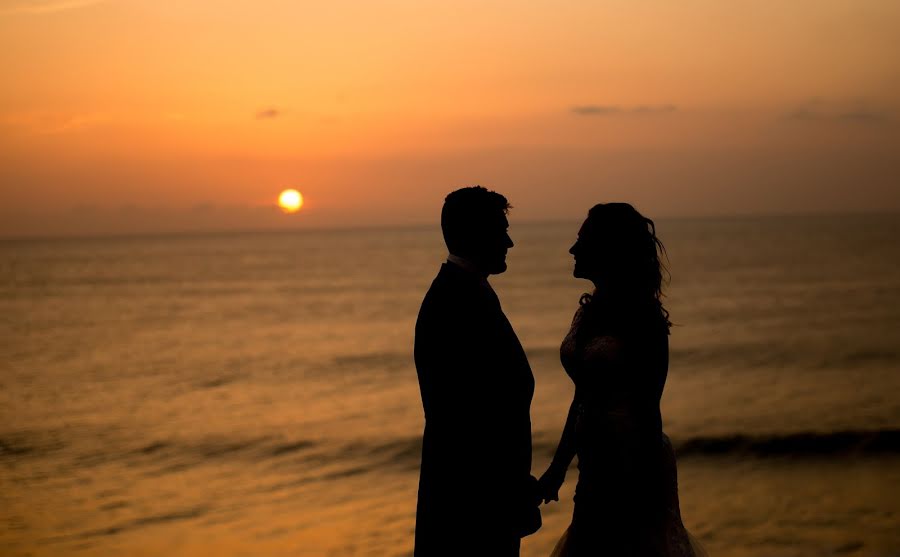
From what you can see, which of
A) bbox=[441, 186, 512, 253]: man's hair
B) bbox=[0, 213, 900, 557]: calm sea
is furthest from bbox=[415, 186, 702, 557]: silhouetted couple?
bbox=[0, 213, 900, 557]: calm sea

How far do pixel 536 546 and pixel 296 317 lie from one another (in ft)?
142

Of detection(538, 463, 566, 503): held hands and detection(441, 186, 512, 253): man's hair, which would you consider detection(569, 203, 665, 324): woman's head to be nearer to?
detection(441, 186, 512, 253): man's hair

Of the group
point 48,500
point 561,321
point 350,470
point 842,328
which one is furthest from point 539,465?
point 561,321

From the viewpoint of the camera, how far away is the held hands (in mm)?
4637

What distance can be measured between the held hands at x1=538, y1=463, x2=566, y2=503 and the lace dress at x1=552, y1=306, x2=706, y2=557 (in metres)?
0.12

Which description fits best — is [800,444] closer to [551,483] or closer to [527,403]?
[551,483]

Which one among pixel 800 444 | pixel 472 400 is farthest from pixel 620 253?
pixel 800 444

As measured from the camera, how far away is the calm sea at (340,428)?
11805 mm

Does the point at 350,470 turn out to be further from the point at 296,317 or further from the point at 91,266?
→ the point at 91,266

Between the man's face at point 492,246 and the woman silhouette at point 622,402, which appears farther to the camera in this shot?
the woman silhouette at point 622,402

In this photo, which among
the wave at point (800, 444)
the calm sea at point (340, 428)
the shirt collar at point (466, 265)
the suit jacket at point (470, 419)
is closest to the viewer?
the suit jacket at point (470, 419)

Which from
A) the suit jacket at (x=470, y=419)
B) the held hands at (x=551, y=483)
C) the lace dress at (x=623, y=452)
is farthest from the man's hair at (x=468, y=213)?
the held hands at (x=551, y=483)

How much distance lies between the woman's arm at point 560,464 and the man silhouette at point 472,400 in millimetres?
302

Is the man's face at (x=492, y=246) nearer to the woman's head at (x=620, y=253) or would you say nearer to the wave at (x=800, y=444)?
the woman's head at (x=620, y=253)
